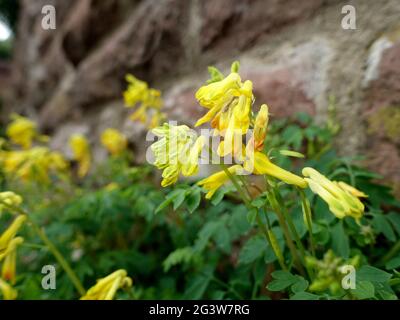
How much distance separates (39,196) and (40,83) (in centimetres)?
111

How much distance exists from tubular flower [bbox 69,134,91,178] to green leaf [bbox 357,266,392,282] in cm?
136

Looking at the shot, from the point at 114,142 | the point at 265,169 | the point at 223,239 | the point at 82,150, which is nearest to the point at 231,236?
the point at 223,239

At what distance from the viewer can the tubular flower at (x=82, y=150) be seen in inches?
62.7

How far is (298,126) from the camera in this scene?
3.02ft

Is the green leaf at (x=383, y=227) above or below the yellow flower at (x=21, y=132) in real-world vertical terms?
below

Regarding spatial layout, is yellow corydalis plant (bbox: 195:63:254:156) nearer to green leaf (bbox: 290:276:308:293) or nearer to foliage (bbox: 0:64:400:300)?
foliage (bbox: 0:64:400:300)

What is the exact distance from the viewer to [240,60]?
109cm

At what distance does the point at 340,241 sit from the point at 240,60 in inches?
25.8

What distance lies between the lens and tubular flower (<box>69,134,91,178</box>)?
159 cm

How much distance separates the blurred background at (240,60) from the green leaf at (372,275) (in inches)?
14.2

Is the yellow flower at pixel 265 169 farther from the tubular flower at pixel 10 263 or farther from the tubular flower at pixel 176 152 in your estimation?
the tubular flower at pixel 10 263

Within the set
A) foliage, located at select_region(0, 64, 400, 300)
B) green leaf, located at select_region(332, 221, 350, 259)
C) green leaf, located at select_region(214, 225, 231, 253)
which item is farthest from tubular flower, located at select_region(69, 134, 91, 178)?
green leaf, located at select_region(332, 221, 350, 259)

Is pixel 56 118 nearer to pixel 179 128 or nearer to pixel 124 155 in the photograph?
pixel 124 155

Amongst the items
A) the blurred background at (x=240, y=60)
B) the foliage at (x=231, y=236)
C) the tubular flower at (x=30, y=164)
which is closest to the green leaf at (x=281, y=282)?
the foliage at (x=231, y=236)
